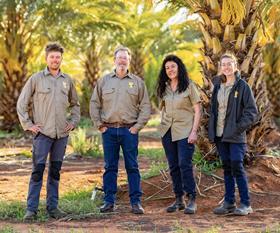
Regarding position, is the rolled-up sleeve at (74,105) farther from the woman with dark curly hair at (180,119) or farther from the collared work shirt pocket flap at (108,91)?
the woman with dark curly hair at (180,119)

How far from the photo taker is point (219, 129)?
6492mm

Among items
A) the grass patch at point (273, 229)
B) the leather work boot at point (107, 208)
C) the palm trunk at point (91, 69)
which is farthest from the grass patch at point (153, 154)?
the palm trunk at point (91, 69)

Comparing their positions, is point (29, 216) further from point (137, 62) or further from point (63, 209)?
point (137, 62)

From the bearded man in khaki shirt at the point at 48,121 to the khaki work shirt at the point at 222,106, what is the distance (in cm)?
168

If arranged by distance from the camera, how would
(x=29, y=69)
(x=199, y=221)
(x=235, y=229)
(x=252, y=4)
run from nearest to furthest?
(x=235, y=229) < (x=199, y=221) < (x=252, y=4) < (x=29, y=69)

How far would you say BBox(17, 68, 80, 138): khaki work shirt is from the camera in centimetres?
631

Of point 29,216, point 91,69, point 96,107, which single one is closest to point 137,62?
point 91,69

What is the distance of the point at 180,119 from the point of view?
21.5 ft

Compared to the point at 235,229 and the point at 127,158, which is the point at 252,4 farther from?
the point at 235,229

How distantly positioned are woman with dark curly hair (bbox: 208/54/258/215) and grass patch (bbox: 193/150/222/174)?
47.9 inches

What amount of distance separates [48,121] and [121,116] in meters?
0.85

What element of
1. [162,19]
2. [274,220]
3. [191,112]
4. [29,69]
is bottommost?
[274,220]

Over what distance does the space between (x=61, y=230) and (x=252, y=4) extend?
4237 millimetres

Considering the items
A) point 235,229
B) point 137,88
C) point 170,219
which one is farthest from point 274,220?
point 137,88
